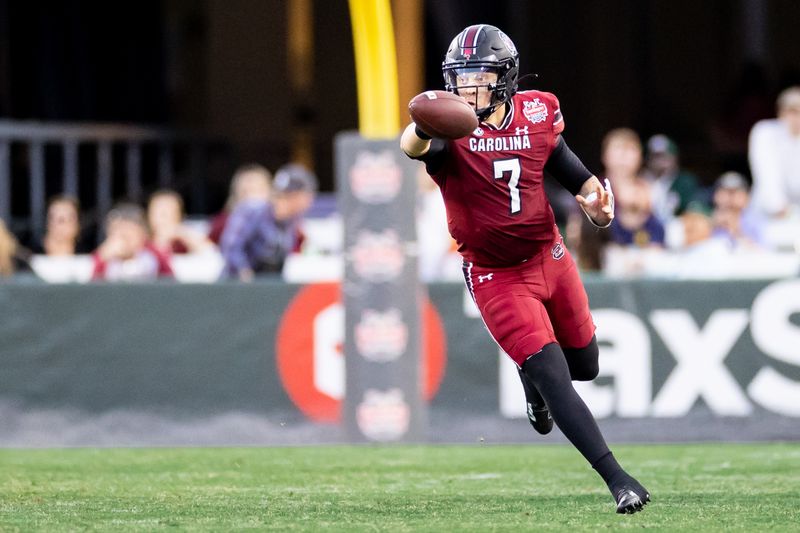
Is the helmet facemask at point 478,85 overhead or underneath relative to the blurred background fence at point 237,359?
overhead

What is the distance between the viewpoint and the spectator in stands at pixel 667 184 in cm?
1145

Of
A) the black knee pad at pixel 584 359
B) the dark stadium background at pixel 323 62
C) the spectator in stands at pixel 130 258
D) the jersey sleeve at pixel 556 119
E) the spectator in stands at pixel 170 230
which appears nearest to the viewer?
the jersey sleeve at pixel 556 119

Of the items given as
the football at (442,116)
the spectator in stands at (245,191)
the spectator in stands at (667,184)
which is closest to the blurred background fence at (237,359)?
the spectator in stands at (245,191)

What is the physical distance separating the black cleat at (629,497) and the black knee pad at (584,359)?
3.06 ft

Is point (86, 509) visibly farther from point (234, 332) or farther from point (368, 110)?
point (368, 110)

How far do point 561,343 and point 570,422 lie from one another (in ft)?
2.48

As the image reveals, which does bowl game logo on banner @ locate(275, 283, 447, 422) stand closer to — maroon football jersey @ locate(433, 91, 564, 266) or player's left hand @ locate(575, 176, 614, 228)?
maroon football jersey @ locate(433, 91, 564, 266)

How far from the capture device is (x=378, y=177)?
956 centimetres

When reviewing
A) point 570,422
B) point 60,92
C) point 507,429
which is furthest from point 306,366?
point 60,92

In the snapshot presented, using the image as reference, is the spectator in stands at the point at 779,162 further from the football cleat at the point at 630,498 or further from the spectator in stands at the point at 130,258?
the football cleat at the point at 630,498

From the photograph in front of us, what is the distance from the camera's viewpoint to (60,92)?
14.9 meters

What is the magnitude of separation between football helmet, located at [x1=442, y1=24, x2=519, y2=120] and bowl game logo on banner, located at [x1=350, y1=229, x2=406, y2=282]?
3308mm

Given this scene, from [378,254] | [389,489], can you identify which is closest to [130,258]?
[378,254]

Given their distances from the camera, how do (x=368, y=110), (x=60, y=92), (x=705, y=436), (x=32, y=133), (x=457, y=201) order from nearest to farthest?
(x=457, y=201)
(x=705, y=436)
(x=368, y=110)
(x=32, y=133)
(x=60, y=92)
